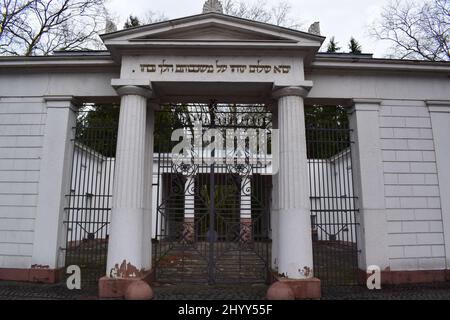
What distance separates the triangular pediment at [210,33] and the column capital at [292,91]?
3.30 ft

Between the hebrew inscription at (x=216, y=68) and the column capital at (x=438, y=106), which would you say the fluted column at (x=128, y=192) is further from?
the column capital at (x=438, y=106)

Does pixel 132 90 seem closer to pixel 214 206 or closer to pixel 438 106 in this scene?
pixel 214 206

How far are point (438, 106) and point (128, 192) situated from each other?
27.6 ft

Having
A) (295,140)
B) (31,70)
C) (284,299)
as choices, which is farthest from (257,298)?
(31,70)

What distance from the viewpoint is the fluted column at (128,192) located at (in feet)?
25.3

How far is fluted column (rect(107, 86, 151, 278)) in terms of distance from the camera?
7.73 m

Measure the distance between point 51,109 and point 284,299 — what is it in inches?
292

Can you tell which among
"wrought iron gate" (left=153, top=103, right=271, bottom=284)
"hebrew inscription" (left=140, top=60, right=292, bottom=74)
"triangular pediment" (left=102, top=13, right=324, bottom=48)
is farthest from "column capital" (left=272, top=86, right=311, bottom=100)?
"wrought iron gate" (left=153, top=103, right=271, bottom=284)

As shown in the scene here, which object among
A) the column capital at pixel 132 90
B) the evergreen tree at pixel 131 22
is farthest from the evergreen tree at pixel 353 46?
the column capital at pixel 132 90

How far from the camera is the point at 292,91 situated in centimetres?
838

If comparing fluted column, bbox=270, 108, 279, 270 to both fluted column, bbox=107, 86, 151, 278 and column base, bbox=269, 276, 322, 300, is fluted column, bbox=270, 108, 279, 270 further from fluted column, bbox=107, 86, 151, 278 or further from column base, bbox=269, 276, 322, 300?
fluted column, bbox=107, 86, 151, 278

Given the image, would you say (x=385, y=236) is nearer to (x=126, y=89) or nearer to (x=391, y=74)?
(x=391, y=74)

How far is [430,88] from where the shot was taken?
9656 mm
